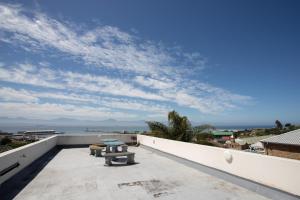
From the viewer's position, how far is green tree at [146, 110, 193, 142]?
52.0ft

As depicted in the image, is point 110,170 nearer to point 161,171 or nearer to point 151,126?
point 161,171

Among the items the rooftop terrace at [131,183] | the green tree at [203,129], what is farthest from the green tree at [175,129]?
the rooftop terrace at [131,183]

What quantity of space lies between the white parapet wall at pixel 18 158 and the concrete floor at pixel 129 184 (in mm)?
643

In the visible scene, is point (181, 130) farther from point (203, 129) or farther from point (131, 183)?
point (131, 183)

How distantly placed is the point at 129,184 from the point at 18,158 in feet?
12.0

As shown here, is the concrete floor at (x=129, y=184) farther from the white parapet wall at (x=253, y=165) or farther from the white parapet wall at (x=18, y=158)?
the white parapet wall at (x=18, y=158)

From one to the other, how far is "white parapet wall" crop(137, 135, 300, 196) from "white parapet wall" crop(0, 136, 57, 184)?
588 cm

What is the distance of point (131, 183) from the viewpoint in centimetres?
656

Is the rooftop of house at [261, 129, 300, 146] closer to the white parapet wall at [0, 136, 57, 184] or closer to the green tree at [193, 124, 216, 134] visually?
the green tree at [193, 124, 216, 134]

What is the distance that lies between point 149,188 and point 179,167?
2844 millimetres

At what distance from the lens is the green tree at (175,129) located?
624 inches

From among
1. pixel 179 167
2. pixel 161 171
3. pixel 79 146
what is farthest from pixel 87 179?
pixel 79 146

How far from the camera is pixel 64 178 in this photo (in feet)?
23.5

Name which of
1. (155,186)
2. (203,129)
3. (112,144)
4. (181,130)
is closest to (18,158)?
(155,186)
